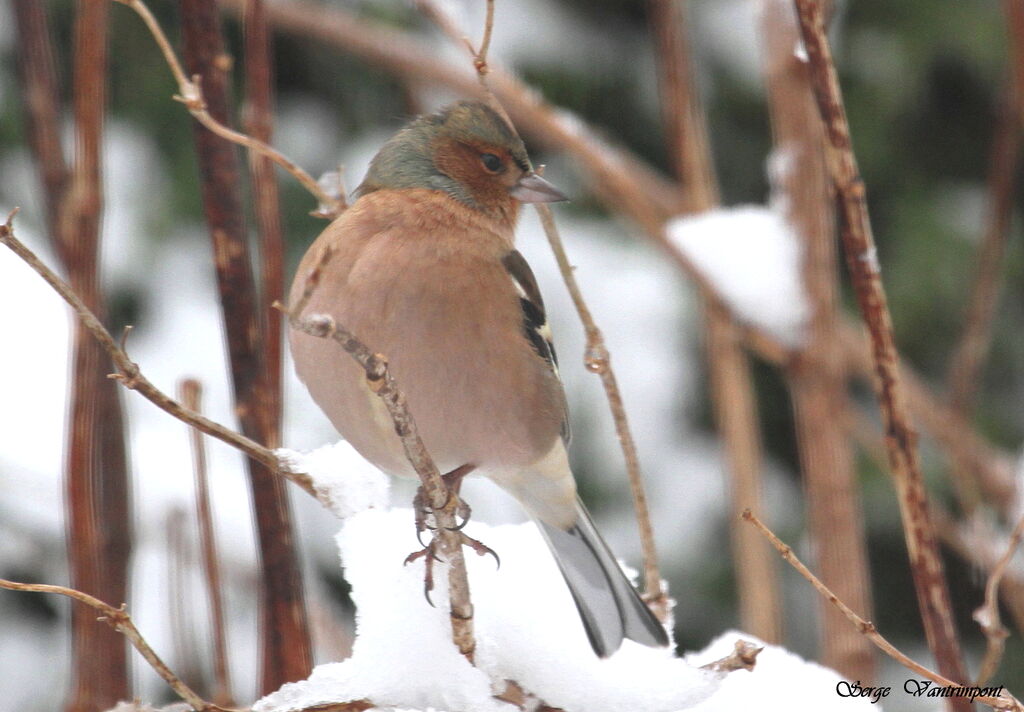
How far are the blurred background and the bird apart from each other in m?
1.70

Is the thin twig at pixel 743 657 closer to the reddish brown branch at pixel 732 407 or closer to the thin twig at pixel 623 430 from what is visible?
the thin twig at pixel 623 430

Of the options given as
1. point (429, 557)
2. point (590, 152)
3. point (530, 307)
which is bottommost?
point (429, 557)

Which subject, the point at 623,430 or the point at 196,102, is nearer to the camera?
the point at 196,102

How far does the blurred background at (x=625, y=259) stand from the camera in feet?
12.5

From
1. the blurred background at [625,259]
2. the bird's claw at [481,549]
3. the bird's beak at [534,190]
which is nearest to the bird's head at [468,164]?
the bird's beak at [534,190]

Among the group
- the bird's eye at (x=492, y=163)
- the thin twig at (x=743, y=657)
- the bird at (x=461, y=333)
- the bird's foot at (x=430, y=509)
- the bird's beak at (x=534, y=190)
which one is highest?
the bird's eye at (x=492, y=163)

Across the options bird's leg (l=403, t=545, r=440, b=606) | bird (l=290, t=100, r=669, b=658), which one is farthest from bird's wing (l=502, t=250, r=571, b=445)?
bird's leg (l=403, t=545, r=440, b=606)

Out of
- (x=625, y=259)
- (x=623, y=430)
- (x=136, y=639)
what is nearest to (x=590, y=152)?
(x=623, y=430)

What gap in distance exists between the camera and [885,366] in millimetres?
1275

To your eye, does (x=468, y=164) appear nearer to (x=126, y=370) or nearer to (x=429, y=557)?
(x=429, y=557)

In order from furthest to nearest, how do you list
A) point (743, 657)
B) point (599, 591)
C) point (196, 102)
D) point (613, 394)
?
point (599, 591) → point (613, 394) → point (196, 102) → point (743, 657)

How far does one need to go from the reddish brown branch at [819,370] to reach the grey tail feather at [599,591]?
33 centimetres

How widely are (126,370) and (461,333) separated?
0.69 m

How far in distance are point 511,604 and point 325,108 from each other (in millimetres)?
3170
